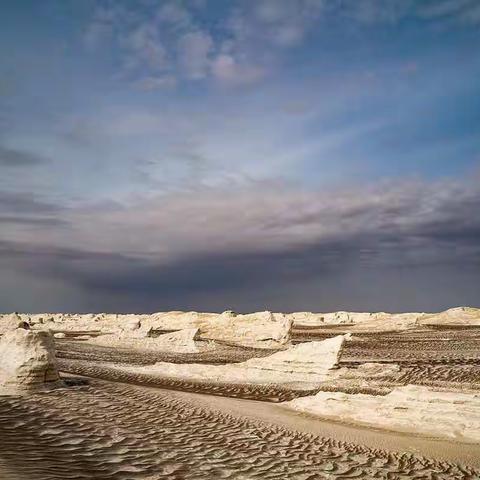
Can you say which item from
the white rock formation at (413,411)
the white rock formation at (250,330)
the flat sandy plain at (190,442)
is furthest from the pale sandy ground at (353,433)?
the white rock formation at (250,330)

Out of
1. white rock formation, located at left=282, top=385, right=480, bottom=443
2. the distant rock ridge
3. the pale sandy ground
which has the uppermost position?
the distant rock ridge

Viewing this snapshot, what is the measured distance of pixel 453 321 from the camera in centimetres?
8731

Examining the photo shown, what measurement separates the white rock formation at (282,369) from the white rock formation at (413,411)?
7516 mm

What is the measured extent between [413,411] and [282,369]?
11.5 m

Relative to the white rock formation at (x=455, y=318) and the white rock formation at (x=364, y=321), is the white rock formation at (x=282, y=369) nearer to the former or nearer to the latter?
the white rock formation at (x=364, y=321)

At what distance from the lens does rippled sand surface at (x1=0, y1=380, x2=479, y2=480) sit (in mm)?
9195

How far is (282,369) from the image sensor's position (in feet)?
83.8

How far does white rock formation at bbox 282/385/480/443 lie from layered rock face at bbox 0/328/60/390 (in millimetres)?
8604

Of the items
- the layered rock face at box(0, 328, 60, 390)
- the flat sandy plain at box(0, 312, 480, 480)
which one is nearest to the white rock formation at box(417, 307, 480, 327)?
the flat sandy plain at box(0, 312, 480, 480)

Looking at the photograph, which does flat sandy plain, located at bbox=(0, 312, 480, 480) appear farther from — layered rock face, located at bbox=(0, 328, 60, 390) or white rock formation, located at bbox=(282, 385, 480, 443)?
layered rock face, located at bbox=(0, 328, 60, 390)

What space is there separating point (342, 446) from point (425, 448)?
2.11 meters

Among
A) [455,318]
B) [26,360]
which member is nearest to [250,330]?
[26,360]

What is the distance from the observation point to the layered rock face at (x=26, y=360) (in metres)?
14.9

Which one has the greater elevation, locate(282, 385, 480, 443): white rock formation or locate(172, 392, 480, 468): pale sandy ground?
locate(282, 385, 480, 443): white rock formation
